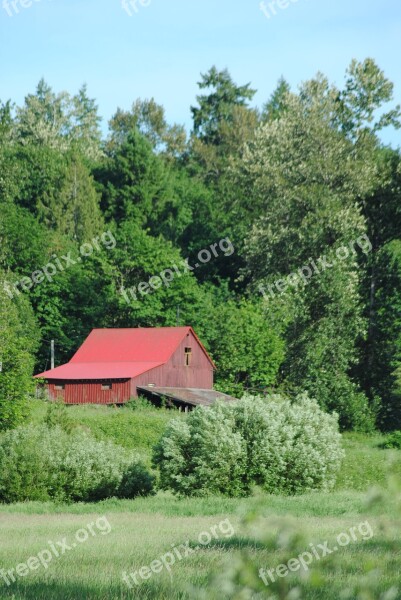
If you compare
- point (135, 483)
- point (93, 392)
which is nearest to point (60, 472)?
point (135, 483)

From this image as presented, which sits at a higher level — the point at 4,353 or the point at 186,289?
the point at 186,289

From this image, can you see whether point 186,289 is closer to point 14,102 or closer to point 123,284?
point 123,284

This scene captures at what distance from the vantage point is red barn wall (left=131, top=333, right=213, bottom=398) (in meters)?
65.8

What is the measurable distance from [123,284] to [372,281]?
67.1 feet

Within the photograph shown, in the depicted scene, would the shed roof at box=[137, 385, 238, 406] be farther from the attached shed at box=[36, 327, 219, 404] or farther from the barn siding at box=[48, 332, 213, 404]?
the barn siding at box=[48, 332, 213, 404]

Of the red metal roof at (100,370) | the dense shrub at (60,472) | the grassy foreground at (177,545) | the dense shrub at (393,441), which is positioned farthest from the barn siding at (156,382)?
the grassy foreground at (177,545)

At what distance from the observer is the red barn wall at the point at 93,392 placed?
61812 mm

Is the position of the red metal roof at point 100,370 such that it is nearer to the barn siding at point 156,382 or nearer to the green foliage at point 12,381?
the barn siding at point 156,382

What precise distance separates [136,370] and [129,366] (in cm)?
157

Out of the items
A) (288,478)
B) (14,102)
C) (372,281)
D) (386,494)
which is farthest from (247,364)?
(386,494)

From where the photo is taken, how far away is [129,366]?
64.8 meters

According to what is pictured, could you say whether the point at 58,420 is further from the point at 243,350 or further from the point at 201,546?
the point at 243,350

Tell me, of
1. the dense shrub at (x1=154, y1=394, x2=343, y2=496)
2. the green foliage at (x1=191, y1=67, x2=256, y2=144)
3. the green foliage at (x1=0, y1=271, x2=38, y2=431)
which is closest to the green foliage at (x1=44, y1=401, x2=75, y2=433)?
the dense shrub at (x1=154, y1=394, x2=343, y2=496)

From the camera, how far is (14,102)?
8869 cm
